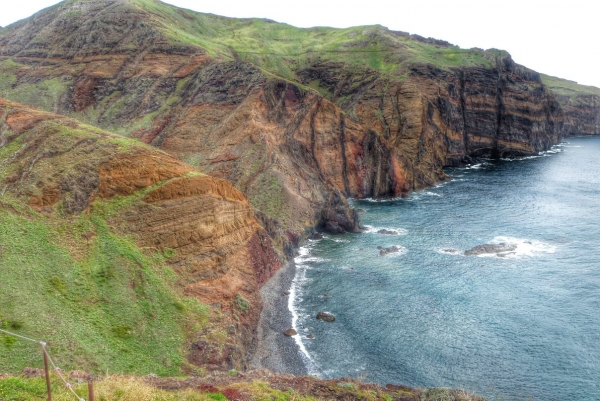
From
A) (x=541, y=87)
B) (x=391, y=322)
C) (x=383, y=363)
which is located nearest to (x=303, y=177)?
(x=391, y=322)

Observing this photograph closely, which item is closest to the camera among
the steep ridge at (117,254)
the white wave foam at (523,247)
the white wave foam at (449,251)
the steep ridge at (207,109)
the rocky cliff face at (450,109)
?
the steep ridge at (117,254)

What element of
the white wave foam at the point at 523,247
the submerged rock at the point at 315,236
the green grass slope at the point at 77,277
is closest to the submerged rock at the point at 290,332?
the green grass slope at the point at 77,277

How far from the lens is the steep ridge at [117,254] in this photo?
3184 centimetres

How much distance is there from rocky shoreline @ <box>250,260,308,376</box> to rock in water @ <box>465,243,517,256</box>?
2737 cm

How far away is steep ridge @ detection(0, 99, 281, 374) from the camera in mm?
31844

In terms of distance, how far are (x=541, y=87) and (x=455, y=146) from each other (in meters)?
48.8

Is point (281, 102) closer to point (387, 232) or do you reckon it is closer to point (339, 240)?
point (339, 240)

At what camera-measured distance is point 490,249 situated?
63125 millimetres

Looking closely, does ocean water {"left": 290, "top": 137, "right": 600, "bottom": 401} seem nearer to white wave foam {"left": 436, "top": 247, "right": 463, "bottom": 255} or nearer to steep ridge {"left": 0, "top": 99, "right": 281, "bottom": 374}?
white wave foam {"left": 436, "top": 247, "right": 463, "bottom": 255}

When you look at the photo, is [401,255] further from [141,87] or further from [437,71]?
[437,71]

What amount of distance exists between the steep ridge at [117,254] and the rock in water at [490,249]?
1256 inches

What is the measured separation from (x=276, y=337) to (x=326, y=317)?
6.08 metres

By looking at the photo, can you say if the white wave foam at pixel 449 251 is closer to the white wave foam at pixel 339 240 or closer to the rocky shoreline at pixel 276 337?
the white wave foam at pixel 339 240

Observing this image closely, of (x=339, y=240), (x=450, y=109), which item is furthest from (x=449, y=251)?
(x=450, y=109)
